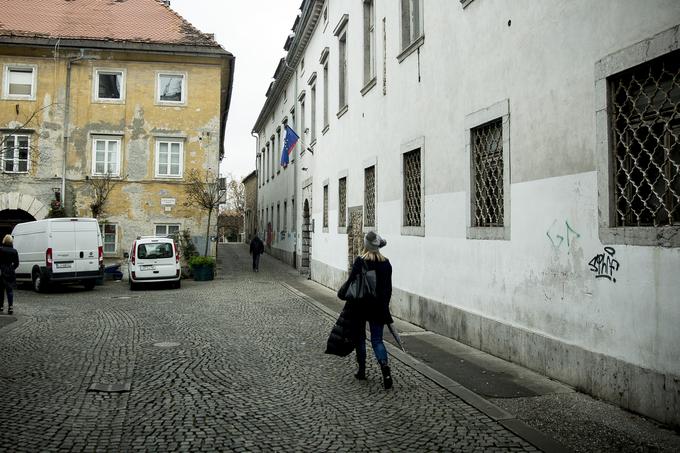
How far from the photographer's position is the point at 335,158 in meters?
18.9

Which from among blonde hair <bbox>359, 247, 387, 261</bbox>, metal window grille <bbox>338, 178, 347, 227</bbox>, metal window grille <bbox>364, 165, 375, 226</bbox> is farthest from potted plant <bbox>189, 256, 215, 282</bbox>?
blonde hair <bbox>359, 247, 387, 261</bbox>

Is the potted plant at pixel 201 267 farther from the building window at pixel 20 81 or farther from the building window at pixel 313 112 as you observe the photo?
the building window at pixel 20 81

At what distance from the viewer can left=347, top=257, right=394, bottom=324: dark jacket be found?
6.74m

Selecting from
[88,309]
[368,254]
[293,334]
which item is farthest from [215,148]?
[368,254]

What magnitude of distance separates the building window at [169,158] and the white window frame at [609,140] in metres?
21.2

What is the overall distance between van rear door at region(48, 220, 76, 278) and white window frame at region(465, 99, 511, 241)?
14091mm

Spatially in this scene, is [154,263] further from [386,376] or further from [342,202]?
[386,376]

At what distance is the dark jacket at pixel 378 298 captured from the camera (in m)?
6.74

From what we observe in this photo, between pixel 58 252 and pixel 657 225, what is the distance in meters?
17.5

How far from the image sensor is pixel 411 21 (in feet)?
39.9

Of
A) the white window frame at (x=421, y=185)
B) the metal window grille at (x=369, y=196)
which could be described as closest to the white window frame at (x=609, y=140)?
the white window frame at (x=421, y=185)

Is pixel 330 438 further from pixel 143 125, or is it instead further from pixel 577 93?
pixel 143 125

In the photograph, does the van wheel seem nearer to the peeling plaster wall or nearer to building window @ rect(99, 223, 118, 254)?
building window @ rect(99, 223, 118, 254)

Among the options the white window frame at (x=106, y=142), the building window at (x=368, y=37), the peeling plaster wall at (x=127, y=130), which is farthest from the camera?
the white window frame at (x=106, y=142)
